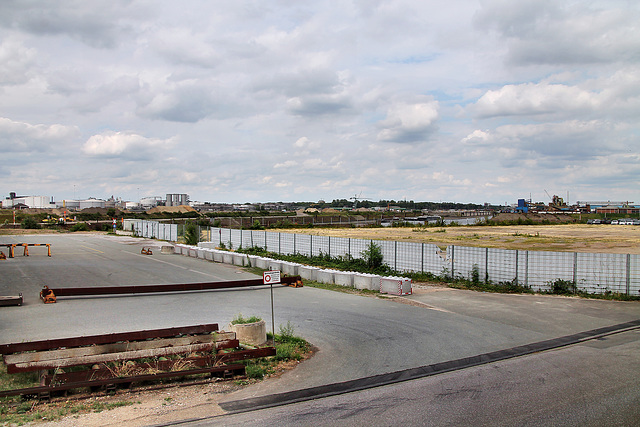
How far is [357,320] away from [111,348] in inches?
286

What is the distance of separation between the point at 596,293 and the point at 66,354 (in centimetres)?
1922

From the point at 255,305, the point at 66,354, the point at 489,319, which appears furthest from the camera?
the point at 255,305

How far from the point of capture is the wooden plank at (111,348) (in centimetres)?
853

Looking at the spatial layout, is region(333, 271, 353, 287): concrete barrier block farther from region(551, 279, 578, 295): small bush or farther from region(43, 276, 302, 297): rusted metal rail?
region(551, 279, 578, 295): small bush

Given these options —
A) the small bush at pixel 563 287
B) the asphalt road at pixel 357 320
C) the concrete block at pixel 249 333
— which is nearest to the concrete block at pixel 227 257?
the asphalt road at pixel 357 320

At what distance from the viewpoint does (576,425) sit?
6645 mm

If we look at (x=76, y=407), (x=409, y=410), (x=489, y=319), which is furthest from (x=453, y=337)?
(x=76, y=407)

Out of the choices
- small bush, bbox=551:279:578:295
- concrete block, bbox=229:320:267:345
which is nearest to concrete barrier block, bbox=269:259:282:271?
small bush, bbox=551:279:578:295

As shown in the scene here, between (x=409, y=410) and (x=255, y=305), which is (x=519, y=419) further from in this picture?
(x=255, y=305)

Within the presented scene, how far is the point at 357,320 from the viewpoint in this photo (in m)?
14.1

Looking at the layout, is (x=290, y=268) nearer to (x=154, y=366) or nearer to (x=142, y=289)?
(x=142, y=289)

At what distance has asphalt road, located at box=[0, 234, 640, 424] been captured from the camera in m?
9.51

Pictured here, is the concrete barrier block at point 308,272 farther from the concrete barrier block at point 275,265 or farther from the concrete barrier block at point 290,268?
the concrete barrier block at point 275,265

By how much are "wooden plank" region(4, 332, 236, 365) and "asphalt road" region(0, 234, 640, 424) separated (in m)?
2.20
